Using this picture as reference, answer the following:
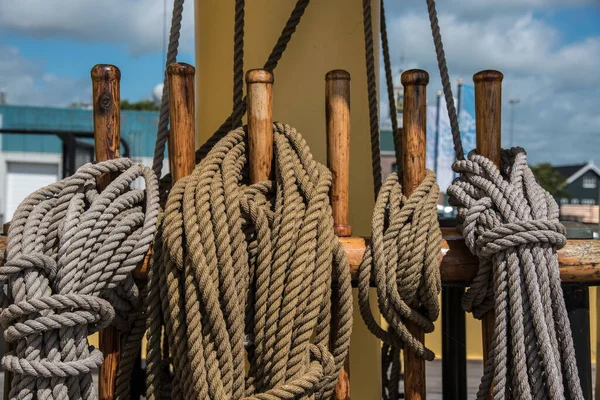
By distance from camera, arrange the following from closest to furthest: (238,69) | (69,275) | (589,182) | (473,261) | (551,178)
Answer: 1. (69,275)
2. (473,261)
3. (238,69)
4. (551,178)
5. (589,182)

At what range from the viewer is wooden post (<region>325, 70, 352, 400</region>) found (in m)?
1.59

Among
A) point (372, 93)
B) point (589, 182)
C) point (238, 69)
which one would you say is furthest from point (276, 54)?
point (589, 182)

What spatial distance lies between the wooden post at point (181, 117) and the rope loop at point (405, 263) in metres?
0.48

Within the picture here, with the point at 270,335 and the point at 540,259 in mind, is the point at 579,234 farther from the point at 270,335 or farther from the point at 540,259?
the point at 270,335

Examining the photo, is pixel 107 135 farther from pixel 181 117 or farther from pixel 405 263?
pixel 405 263

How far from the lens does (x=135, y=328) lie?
1.56 metres

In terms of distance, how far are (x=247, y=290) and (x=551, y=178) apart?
46038 mm

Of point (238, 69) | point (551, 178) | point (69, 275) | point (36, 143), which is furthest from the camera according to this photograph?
point (551, 178)

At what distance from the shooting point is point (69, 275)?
1.37 metres

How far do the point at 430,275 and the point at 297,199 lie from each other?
0.33 m

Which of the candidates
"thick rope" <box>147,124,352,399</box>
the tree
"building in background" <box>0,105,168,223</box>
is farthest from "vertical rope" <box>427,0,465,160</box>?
the tree

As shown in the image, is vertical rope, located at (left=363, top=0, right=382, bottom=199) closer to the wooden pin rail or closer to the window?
the wooden pin rail

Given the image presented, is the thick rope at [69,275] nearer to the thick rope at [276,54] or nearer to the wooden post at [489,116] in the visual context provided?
the thick rope at [276,54]

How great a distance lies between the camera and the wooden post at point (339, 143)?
1587 mm
